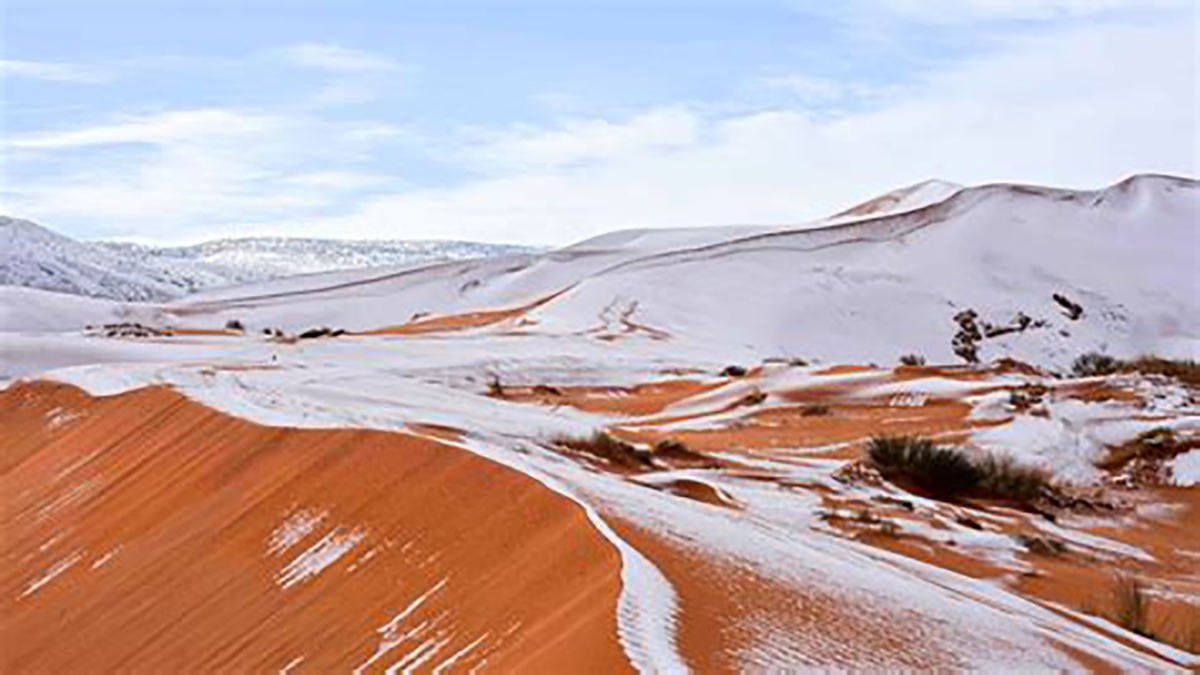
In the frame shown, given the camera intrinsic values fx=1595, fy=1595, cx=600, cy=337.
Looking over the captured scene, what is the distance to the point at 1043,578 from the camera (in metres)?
7.80

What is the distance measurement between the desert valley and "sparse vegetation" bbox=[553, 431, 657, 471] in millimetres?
43

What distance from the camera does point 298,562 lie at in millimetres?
7125

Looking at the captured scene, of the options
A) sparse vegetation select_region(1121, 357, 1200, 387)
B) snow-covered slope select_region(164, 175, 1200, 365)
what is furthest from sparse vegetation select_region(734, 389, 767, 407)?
snow-covered slope select_region(164, 175, 1200, 365)

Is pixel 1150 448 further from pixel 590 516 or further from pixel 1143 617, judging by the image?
pixel 590 516

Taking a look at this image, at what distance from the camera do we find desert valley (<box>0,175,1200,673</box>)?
5379mm

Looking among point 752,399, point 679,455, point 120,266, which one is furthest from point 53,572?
point 120,266

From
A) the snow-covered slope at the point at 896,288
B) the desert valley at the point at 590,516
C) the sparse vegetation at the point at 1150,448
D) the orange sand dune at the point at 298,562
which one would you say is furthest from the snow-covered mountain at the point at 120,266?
the orange sand dune at the point at 298,562

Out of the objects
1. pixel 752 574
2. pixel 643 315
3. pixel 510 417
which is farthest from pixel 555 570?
pixel 643 315

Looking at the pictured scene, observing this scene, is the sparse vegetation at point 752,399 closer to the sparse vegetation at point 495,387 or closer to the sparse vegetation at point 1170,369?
the sparse vegetation at point 495,387

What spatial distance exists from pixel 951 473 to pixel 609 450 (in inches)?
97.8

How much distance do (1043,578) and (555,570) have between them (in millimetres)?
3104

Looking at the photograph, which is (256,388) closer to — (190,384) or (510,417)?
(190,384)

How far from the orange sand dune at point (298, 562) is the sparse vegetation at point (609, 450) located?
180 cm

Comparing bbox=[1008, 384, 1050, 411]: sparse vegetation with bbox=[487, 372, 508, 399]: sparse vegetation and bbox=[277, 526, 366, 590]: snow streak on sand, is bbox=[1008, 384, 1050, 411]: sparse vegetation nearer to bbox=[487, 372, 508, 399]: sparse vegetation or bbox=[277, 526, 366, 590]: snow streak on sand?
bbox=[487, 372, 508, 399]: sparse vegetation
